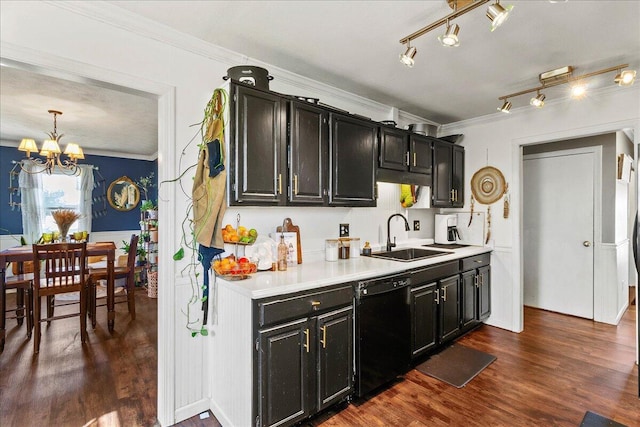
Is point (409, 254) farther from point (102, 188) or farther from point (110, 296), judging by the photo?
point (102, 188)

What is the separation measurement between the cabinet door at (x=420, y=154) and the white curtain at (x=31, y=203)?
623 cm

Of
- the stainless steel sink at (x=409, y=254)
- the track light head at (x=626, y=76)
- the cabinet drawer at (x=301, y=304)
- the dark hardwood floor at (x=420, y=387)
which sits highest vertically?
the track light head at (x=626, y=76)

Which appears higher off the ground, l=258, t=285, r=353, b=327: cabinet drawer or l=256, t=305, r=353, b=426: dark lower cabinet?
l=258, t=285, r=353, b=327: cabinet drawer

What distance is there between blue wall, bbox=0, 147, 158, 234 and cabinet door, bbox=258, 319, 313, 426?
5.62m

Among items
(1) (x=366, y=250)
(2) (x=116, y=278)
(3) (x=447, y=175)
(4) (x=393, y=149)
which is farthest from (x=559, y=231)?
(2) (x=116, y=278)

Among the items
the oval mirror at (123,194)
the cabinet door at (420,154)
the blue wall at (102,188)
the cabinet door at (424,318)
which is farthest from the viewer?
the oval mirror at (123,194)

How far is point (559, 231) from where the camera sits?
4117 millimetres

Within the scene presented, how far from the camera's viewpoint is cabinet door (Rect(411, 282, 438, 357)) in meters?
2.62

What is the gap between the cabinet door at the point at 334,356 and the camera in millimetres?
1962

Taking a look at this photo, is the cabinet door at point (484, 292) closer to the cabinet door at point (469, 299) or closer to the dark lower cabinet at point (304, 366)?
the cabinet door at point (469, 299)

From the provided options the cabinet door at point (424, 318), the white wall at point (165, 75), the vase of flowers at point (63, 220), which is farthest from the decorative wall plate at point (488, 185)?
the vase of flowers at point (63, 220)

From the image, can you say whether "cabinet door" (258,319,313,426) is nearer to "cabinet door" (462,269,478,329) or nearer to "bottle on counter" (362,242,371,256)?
"bottle on counter" (362,242,371,256)

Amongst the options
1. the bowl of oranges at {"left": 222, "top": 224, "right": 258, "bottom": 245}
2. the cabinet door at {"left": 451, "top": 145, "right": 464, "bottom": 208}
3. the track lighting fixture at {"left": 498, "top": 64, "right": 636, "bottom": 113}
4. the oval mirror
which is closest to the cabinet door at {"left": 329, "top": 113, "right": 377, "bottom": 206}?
the bowl of oranges at {"left": 222, "top": 224, "right": 258, "bottom": 245}

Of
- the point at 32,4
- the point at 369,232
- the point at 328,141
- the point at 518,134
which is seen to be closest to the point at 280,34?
the point at 328,141
